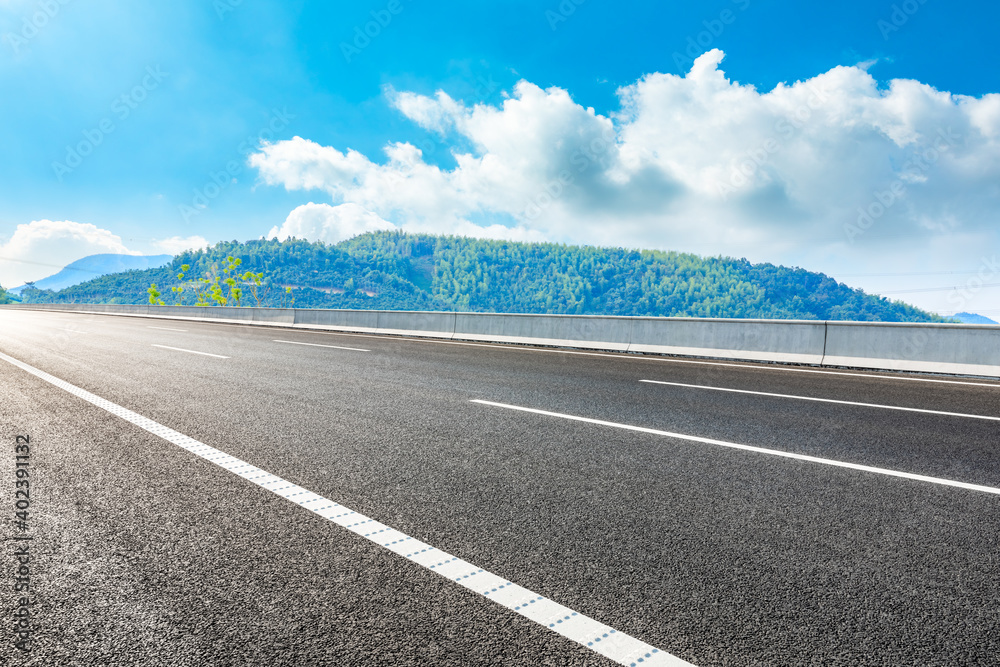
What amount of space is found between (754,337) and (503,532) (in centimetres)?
1087

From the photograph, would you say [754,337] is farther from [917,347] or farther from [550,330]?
[550,330]

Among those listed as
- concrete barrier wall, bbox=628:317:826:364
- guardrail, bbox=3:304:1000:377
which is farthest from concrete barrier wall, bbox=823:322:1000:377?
concrete barrier wall, bbox=628:317:826:364

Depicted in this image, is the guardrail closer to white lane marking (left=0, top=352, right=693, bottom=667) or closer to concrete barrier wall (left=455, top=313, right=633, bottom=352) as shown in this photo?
concrete barrier wall (left=455, top=313, right=633, bottom=352)

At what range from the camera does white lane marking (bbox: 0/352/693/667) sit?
1992 millimetres

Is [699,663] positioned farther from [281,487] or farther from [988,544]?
[281,487]

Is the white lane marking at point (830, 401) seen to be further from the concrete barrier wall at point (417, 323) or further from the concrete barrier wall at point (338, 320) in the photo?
the concrete barrier wall at point (338, 320)

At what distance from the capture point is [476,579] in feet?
8.11

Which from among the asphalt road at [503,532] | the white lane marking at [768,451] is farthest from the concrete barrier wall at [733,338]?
the white lane marking at [768,451]

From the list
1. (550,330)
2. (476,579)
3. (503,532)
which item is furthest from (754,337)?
(476,579)

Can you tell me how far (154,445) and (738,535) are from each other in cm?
432

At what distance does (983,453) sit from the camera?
4789 mm

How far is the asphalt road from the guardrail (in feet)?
16.6

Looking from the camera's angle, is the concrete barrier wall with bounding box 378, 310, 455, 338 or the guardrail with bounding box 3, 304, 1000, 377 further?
the concrete barrier wall with bounding box 378, 310, 455, 338

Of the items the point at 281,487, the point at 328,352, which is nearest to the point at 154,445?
the point at 281,487
